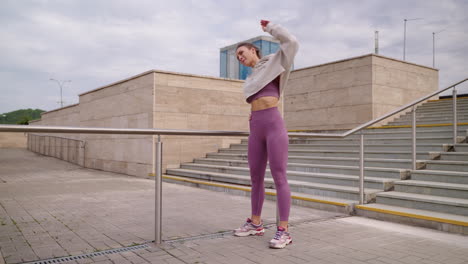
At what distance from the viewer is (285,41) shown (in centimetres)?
311

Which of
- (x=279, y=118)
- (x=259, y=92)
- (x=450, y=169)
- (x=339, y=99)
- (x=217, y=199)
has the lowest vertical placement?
(x=217, y=199)

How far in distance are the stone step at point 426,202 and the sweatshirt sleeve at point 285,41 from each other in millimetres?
2662

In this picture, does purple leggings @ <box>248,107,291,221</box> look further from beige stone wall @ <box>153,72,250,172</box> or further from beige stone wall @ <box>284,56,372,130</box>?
beige stone wall @ <box>284,56,372,130</box>

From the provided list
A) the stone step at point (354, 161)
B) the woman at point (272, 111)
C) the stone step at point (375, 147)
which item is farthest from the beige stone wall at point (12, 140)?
the woman at point (272, 111)

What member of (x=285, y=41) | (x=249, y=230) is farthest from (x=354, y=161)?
(x=285, y=41)

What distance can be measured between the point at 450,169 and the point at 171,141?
6599 mm

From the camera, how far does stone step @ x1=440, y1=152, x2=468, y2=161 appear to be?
568 cm

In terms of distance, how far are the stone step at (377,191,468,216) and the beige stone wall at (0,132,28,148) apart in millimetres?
27669

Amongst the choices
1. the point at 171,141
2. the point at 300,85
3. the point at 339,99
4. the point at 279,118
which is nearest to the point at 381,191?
the point at 279,118

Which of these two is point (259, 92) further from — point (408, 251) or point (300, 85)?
point (300, 85)

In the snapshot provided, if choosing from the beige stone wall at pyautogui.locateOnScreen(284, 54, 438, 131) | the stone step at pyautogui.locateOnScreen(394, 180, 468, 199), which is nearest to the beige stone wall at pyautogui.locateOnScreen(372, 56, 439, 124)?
the beige stone wall at pyautogui.locateOnScreen(284, 54, 438, 131)

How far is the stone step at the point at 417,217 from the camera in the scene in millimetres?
3889

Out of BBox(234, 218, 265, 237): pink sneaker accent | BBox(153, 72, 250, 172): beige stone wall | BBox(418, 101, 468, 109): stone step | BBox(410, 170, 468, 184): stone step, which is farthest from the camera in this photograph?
BBox(153, 72, 250, 172): beige stone wall

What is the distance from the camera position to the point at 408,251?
320 cm
